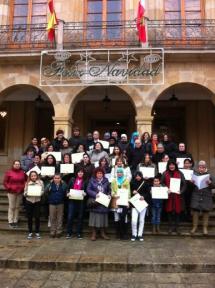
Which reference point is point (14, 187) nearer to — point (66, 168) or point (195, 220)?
point (66, 168)

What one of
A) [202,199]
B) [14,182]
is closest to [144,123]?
[202,199]

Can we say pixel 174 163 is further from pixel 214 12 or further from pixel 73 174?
pixel 214 12

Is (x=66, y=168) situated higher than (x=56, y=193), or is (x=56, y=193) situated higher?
(x=66, y=168)

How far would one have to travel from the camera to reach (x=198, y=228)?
9.45 m

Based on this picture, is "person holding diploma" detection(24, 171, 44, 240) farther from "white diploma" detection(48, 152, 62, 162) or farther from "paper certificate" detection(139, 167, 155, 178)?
"paper certificate" detection(139, 167, 155, 178)

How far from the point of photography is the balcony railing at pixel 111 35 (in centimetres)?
1259

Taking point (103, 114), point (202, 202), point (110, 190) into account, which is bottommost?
point (202, 202)

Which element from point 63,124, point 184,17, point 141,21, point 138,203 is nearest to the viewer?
point 138,203

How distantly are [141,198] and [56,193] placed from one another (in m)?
1.95

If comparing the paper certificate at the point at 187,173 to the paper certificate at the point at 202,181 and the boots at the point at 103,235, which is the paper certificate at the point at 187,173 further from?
the boots at the point at 103,235

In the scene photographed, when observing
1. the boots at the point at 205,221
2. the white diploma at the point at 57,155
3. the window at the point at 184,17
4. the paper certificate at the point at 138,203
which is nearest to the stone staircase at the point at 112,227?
the boots at the point at 205,221

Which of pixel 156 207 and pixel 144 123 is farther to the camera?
pixel 144 123

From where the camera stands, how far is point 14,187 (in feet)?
30.5

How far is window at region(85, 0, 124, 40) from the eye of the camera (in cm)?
1295
